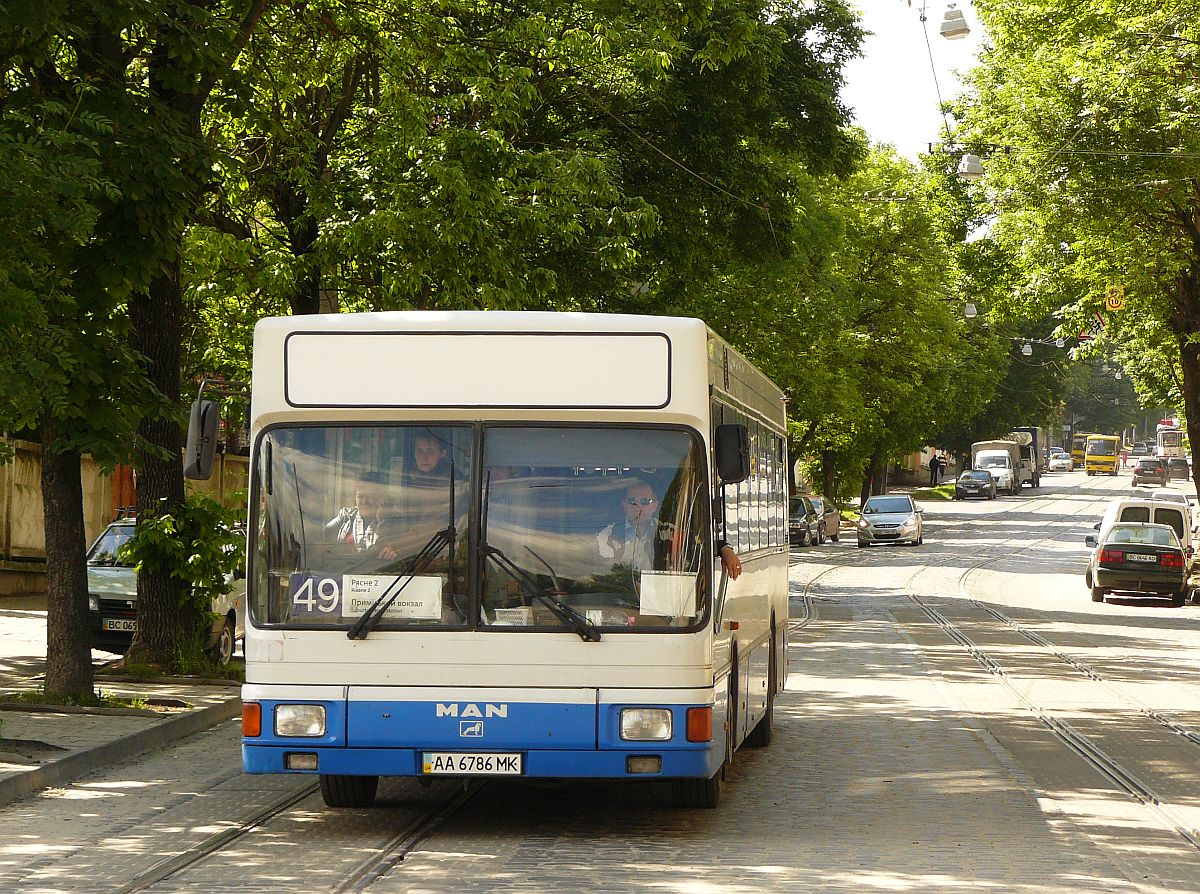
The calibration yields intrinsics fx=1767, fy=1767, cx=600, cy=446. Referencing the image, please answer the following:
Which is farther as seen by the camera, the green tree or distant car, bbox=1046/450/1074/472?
distant car, bbox=1046/450/1074/472

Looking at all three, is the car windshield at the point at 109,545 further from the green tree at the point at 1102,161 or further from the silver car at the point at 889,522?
the silver car at the point at 889,522

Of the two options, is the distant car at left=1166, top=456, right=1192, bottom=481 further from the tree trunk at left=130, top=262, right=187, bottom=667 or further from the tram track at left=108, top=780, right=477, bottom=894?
the tram track at left=108, top=780, right=477, bottom=894

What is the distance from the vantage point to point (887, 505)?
5556 cm

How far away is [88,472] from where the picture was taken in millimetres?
32562

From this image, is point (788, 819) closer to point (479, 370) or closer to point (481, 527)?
point (481, 527)

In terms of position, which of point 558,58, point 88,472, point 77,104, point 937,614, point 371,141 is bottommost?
point 937,614

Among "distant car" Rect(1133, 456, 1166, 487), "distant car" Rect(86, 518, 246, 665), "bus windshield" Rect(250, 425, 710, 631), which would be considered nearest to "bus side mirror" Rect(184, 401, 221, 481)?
"bus windshield" Rect(250, 425, 710, 631)

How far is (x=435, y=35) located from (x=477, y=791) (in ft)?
32.3

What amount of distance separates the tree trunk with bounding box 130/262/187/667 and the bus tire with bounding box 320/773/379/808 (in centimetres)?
720

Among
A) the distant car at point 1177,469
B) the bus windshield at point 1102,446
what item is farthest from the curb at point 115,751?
the bus windshield at point 1102,446

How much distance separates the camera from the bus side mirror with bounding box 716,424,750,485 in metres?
9.07

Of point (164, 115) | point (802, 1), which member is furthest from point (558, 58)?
point (164, 115)

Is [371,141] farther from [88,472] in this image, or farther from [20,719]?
[88,472]

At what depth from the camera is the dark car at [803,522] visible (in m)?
54.1
